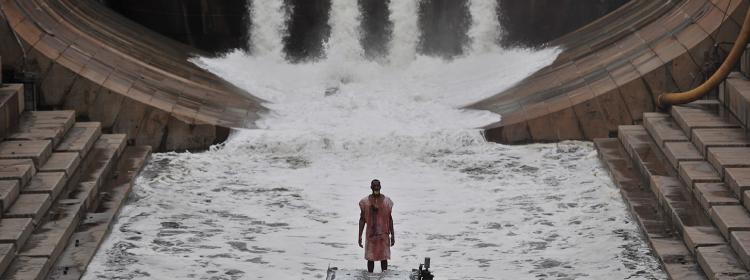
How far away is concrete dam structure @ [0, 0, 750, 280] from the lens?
963 inches

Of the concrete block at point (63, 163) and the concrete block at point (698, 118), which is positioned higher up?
the concrete block at point (698, 118)

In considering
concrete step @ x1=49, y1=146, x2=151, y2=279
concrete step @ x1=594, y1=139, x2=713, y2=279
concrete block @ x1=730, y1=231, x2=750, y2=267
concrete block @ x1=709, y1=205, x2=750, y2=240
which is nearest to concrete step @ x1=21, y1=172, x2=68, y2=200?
concrete step @ x1=49, y1=146, x2=151, y2=279

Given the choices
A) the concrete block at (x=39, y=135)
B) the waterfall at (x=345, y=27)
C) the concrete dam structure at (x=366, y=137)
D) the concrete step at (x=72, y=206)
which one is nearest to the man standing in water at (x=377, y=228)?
the concrete dam structure at (x=366, y=137)

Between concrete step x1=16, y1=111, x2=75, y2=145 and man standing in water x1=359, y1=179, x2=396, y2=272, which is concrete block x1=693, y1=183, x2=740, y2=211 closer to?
man standing in water x1=359, y1=179, x2=396, y2=272

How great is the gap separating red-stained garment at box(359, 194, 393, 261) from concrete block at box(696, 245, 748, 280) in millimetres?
4888

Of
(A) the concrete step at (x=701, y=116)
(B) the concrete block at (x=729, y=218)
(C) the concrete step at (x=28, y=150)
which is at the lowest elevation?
(B) the concrete block at (x=729, y=218)

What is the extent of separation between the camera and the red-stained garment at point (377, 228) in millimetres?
21250

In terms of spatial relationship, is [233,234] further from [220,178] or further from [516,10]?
[516,10]

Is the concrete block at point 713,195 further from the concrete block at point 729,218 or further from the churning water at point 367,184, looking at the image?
the churning water at point 367,184

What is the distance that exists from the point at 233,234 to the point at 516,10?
1491 centimetres

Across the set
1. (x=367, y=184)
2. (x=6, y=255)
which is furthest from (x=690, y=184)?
(x=6, y=255)

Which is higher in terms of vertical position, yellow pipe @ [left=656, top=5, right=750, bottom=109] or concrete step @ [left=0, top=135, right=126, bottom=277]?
yellow pipe @ [left=656, top=5, right=750, bottom=109]

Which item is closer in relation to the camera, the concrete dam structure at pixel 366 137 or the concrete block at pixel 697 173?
the concrete dam structure at pixel 366 137

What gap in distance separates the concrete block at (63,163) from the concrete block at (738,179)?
11.3 metres
